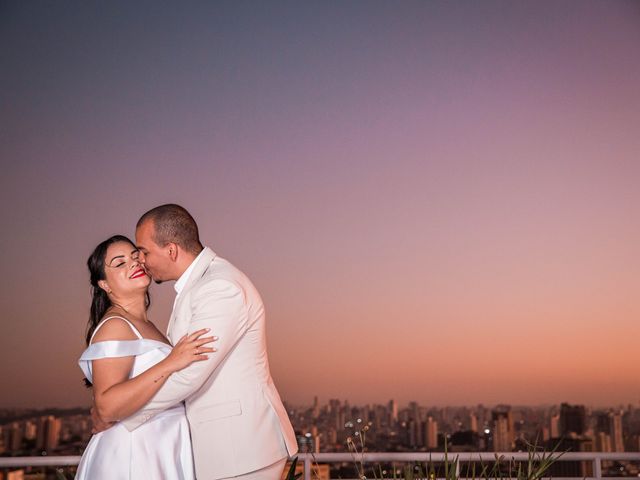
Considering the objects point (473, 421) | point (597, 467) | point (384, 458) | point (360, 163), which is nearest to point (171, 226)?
point (384, 458)

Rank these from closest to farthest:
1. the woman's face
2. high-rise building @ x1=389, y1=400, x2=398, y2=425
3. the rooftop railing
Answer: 1. the woman's face
2. the rooftop railing
3. high-rise building @ x1=389, y1=400, x2=398, y2=425

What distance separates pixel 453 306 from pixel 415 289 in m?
0.44

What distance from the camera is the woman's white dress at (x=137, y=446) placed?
275 cm

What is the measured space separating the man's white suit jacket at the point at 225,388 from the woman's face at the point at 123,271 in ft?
0.70

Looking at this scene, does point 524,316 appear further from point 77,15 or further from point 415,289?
point 77,15

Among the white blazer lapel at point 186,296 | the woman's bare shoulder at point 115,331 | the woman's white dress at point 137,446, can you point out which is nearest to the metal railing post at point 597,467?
the woman's white dress at point 137,446

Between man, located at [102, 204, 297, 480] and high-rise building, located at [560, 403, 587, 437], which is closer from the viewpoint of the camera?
man, located at [102, 204, 297, 480]

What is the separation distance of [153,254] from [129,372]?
1.30ft

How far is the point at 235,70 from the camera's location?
7816 millimetres

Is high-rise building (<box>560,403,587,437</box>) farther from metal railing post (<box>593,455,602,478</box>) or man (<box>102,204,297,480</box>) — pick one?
man (<box>102,204,297,480</box>)

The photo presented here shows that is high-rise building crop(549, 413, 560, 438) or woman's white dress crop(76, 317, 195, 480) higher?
woman's white dress crop(76, 317, 195, 480)

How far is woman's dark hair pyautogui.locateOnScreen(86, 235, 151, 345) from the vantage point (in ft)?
9.83

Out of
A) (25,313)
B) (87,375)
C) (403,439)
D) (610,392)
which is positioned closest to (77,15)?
(25,313)

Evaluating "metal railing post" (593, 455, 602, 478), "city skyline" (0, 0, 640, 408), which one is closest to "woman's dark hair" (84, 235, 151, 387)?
"metal railing post" (593, 455, 602, 478)
